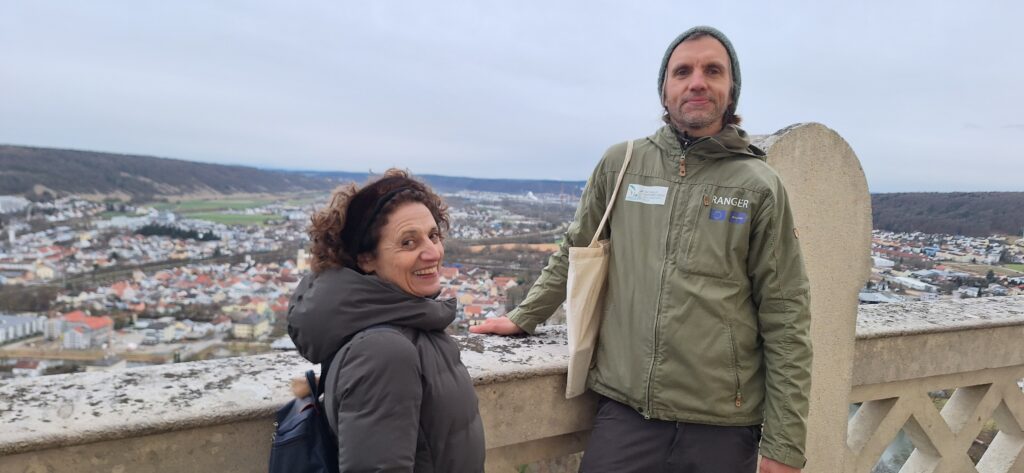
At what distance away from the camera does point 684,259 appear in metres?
1.75

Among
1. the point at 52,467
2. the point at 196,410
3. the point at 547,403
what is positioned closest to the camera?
the point at 52,467

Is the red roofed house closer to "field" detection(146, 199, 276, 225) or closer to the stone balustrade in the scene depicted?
"field" detection(146, 199, 276, 225)

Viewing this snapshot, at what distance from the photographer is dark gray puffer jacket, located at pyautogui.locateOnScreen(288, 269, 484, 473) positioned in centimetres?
118

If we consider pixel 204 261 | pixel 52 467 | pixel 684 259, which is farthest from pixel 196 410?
pixel 204 261

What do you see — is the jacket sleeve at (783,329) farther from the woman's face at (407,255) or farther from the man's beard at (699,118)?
the woman's face at (407,255)

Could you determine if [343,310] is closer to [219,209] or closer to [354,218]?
[354,218]

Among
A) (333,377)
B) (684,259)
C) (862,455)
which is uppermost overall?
(684,259)

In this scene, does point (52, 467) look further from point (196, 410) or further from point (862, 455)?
point (862, 455)

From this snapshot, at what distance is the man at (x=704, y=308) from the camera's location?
1.71m

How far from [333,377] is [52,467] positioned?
1.96 feet

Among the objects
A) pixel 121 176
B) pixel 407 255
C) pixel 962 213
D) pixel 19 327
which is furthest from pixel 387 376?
pixel 121 176

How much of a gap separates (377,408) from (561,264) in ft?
3.37

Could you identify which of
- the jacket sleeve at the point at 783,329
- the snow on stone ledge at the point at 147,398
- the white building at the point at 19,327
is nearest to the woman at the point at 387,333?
the snow on stone ledge at the point at 147,398

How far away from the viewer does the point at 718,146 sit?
1.77m
